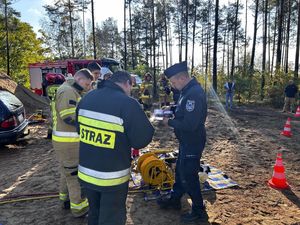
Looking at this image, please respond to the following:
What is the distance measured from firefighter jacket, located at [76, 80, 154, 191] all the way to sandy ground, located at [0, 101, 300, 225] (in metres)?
1.75

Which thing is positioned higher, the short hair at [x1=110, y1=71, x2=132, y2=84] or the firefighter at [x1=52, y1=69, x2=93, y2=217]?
the short hair at [x1=110, y1=71, x2=132, y2=84]

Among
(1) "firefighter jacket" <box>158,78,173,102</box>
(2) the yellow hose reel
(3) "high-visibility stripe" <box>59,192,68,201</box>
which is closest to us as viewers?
(3) "high-visibility stripe" <box>59,192,68,201</box>

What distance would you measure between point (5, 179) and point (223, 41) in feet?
129

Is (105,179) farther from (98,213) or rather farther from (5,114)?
(5,114)

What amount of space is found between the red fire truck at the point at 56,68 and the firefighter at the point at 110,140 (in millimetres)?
16766

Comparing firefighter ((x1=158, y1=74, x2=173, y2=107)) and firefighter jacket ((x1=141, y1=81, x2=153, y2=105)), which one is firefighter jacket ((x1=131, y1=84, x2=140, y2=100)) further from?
firefighter ((x1=158, y1=74, x2=173, y2=107))

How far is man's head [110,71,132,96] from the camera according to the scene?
2729 millimetres

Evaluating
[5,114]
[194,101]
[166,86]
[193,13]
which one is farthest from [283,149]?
[193,13]

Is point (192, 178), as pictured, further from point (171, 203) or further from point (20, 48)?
point (20, 48)

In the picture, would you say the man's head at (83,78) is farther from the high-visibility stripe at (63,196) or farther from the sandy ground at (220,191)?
the sandy ground at (220,191)

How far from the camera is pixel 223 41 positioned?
1629 inches

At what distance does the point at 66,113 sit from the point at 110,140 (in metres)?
1.61

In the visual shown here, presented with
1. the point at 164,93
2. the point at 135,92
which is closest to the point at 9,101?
the point at 135,92

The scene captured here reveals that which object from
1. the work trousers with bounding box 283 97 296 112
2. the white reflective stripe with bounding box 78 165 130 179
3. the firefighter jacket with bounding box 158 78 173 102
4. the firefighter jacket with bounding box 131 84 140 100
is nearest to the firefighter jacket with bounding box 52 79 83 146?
the white reflective stripe with bounding box 78 165 130 179
